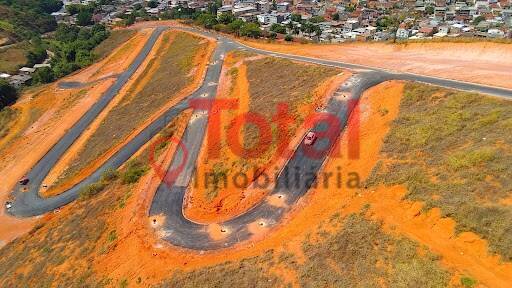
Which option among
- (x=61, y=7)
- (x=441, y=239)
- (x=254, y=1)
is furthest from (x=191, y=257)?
(x=61, y=7)

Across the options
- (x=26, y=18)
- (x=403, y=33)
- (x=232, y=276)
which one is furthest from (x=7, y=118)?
(x=403, y=33)

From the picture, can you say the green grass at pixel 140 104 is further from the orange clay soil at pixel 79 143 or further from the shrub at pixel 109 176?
the shrub at pixel 109 176

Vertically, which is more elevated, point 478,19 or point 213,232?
point 478,19

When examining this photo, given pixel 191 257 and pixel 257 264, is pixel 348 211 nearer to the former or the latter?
pixel 257 264

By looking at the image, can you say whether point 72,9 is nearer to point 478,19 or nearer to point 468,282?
point 478,19

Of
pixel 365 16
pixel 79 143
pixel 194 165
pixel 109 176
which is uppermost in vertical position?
pixel 365 16
